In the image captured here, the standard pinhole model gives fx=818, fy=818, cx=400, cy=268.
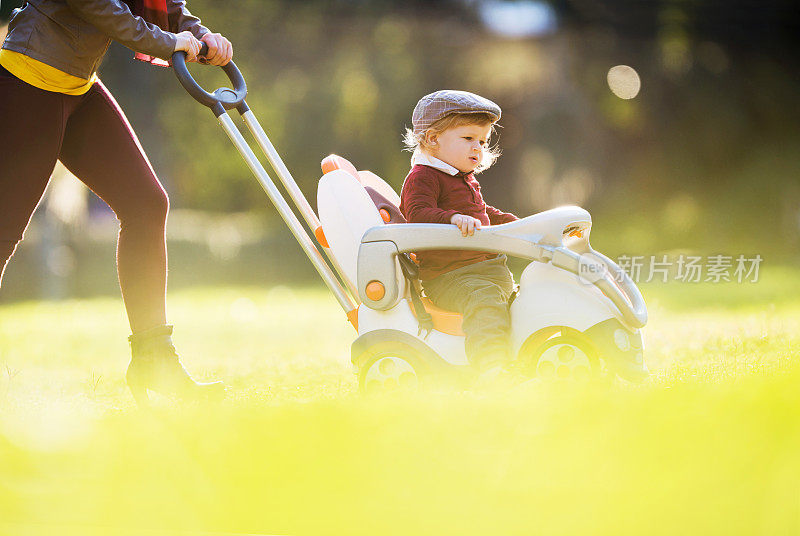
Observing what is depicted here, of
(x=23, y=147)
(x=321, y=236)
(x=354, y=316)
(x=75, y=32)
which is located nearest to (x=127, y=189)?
(x=23, y=147)

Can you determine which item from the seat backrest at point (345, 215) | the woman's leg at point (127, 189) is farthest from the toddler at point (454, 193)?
the woman's leg at point (127, 189)

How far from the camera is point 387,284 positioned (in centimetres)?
196

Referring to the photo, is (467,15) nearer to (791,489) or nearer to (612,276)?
(612,276)

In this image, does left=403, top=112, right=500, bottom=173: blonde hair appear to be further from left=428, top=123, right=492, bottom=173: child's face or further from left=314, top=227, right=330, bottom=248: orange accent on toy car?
left=314, top=227, right=330, bottom=248: orange accent on toy car

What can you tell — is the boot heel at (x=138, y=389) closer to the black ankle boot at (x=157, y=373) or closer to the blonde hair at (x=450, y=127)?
the black ankle boot at (x=157, y=373)

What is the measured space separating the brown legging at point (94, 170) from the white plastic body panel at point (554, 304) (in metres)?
0.93

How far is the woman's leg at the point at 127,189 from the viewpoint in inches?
78.5

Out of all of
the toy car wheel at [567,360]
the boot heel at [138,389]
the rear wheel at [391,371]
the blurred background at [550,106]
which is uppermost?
the blurred background at [550,106]

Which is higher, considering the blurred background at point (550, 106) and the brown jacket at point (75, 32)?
the blurred background at point (550, 106)

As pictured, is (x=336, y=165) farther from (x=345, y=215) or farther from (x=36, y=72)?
(x=36, y=72)

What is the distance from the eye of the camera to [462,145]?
2.05 meters

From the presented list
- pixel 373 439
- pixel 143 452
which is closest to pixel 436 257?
pixel 373 439

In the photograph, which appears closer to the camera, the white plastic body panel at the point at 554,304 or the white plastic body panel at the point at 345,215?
the white plastic body panel at the point at 554,304

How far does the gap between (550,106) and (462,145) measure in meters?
1.60
